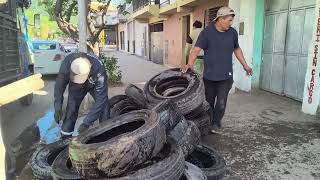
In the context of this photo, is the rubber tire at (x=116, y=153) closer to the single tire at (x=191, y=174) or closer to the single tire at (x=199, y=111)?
the single tire at (x=191, y=174)

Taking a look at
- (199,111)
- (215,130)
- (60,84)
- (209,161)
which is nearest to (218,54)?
(199,111)

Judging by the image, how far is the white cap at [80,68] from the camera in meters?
4.41

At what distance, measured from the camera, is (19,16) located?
28.8ft

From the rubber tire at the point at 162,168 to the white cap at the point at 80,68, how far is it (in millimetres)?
1511

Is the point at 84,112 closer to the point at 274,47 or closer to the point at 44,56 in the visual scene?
the point at 274,47

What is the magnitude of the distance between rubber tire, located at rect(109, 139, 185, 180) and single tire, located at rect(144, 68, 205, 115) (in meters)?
1.58

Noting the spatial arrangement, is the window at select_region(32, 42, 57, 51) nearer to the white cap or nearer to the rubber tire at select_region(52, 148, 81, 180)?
the white cap

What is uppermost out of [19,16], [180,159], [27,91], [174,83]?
[19,16]

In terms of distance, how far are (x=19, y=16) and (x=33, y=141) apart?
12.9ft

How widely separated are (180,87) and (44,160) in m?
2.33

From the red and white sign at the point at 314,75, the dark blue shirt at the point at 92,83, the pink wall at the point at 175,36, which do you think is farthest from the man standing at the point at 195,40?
the pink wall at the point at 175,36

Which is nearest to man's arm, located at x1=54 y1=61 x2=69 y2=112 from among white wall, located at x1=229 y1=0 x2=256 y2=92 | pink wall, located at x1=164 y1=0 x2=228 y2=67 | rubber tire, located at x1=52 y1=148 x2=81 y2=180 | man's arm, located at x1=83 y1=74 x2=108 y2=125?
man's arm, located at x1=83 y1=74 x2=108 y2=125

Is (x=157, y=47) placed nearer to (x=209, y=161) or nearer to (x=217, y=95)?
(x=217, y=95)

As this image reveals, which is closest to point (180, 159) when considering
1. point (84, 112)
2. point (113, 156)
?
point (113, 156)
